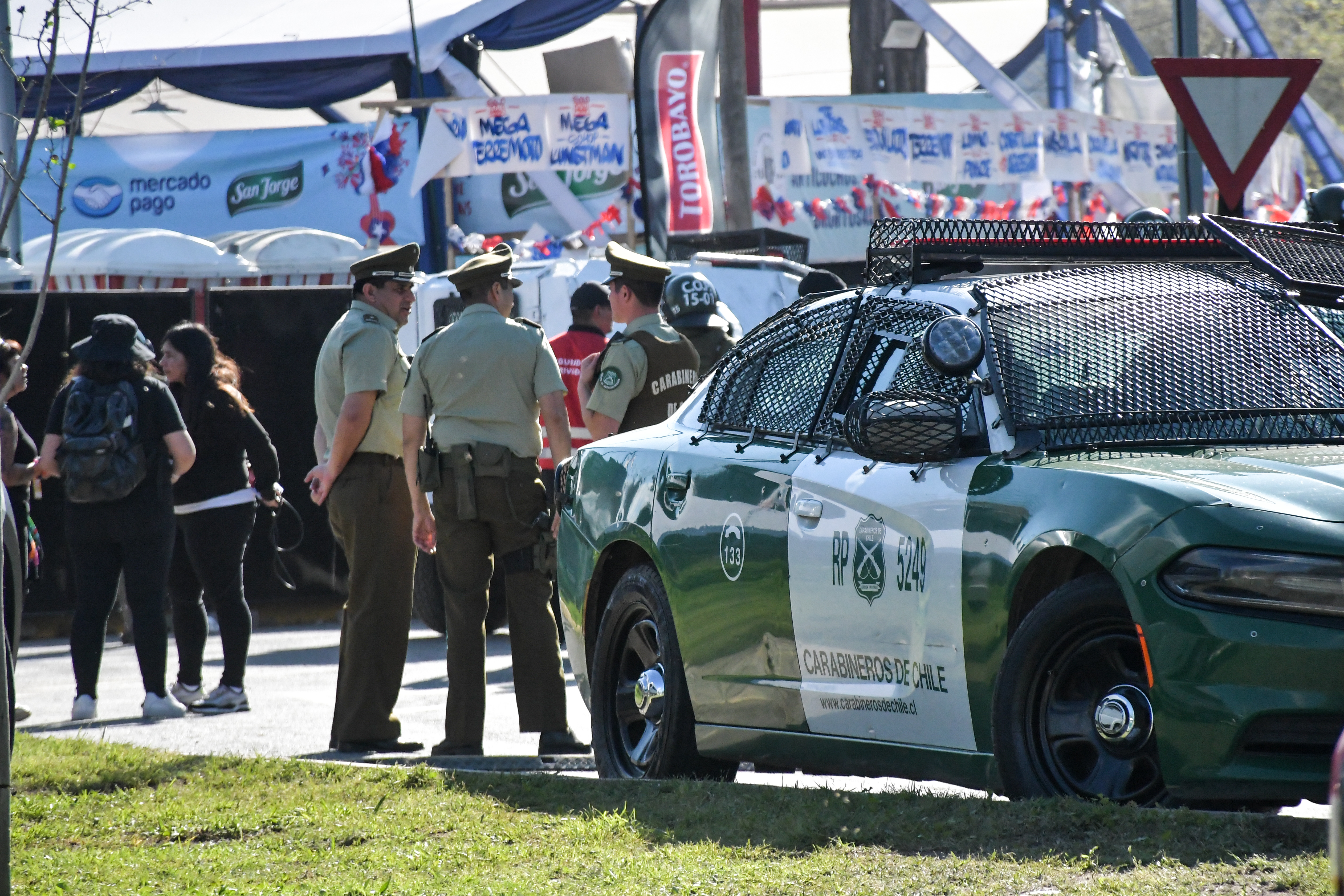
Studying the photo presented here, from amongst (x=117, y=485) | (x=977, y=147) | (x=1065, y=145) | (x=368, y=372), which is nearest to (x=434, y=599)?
(x=117, y=485)

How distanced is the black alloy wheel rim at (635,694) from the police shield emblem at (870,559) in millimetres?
1211

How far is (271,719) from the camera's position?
947 centimetres

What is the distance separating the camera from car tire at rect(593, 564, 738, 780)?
645cm

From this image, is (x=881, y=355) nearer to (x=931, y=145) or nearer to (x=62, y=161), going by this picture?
(x=62, y=161)

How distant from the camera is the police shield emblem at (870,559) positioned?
17.7ft

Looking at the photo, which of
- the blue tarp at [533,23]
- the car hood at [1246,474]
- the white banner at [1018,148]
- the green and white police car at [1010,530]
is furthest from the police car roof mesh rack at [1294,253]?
the blue tarp at [533,23]

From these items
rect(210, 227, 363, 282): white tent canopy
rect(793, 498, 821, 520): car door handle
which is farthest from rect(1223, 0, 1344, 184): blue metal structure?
rect(793, 498, 821, 520): car door handle

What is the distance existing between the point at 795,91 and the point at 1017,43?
433cm

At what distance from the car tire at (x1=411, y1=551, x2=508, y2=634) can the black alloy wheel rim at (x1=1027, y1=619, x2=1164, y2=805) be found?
706 centimetres

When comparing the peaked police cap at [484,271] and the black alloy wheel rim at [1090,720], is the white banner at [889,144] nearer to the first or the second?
the peaked police cap at [484,271]

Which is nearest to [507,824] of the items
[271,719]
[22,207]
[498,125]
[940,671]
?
[940,671]

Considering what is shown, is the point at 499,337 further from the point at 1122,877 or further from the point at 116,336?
the point at 1122,877

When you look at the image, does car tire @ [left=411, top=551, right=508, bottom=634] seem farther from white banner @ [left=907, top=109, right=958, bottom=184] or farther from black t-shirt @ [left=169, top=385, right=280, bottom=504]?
white banner @ [left=907, top=109, right=958, bottom=184]

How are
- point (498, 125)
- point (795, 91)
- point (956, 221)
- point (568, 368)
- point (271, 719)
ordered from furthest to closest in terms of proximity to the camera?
point (795, 91) < point (498, 125) < point (568, 368) < point (271, 719) < point (956, 221)
